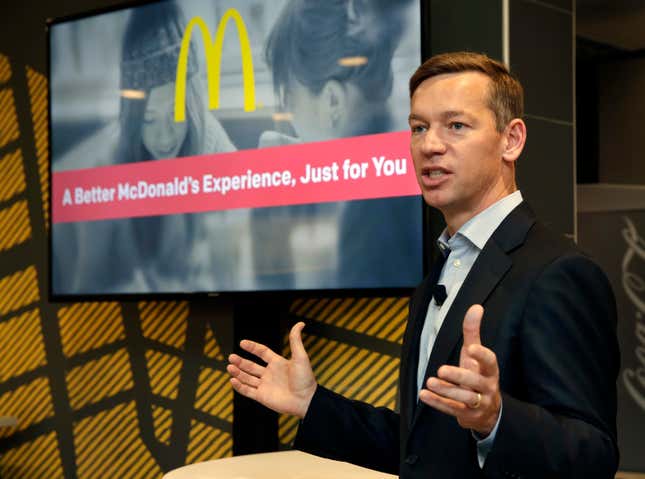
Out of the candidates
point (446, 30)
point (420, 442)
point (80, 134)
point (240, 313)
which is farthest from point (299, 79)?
point (420, 442)

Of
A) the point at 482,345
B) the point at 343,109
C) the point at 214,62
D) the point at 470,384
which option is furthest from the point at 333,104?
the point at 470,384

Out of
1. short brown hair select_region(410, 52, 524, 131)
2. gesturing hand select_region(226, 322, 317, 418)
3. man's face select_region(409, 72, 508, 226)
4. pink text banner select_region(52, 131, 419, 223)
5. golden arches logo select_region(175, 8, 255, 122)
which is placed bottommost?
gesturing hand select_region(226, 322, 317, 418)

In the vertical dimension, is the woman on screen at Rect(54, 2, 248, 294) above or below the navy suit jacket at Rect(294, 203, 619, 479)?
above

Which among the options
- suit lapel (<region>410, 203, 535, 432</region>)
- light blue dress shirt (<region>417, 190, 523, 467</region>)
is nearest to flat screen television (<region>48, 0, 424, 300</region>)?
light blue dress shirt (<region>417, 190, 523, 467</region>)

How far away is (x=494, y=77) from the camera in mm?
1627

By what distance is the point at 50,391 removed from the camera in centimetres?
450

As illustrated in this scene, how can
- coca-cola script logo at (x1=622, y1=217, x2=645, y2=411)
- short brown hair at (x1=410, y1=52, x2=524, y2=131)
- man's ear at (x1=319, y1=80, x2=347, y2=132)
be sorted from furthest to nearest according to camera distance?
coca-cola script logo at (x1=622, y1=217, x2=645, y2=411) → man's ear at (x1=319, y1=80, x2=347, y2=132) → short brown hair at (x1=410, y1=52, x2=524, y2=131)

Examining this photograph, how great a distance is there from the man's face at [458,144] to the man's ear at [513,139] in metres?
0.01

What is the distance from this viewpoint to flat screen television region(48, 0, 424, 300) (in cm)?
318

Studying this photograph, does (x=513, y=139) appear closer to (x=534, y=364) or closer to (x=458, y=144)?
(x=458, y=144)

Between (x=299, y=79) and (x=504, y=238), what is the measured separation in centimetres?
192

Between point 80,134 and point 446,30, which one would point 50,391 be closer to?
point 80,134

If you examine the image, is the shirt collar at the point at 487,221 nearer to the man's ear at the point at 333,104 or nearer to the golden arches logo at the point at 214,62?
the man's ear at the point at 333,104

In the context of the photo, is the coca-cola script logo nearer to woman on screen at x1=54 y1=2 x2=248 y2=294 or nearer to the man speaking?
woman on screen at x1=54 y1=2 x2=248 y2=294
